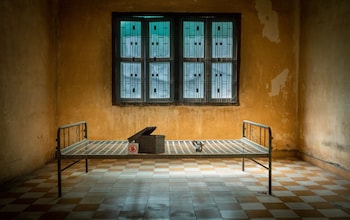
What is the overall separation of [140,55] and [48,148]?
2.61 m

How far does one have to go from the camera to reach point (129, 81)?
273 inches

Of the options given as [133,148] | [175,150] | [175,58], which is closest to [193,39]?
[175,58]

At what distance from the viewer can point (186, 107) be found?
6996 millimetres

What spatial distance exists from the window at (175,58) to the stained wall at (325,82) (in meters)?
1.40

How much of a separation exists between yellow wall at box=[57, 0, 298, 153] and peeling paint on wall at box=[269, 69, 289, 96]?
0.4 inches

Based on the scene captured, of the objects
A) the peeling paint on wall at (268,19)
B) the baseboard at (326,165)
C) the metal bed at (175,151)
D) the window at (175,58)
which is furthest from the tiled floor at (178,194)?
the peeling paint on wall at (268,19)

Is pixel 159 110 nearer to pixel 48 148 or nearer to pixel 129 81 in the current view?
pixel 129 81

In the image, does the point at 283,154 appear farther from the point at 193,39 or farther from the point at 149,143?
the point at 149,143

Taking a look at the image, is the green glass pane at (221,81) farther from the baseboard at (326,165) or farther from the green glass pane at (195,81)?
the baseboard at (326,165)

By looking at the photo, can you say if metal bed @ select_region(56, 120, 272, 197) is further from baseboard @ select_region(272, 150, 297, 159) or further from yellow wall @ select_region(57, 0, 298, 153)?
baseboard @ select_region(272, 150, 297, 159)

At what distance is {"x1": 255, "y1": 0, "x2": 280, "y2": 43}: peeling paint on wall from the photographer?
23.0 feet

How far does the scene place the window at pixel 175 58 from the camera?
271 inches

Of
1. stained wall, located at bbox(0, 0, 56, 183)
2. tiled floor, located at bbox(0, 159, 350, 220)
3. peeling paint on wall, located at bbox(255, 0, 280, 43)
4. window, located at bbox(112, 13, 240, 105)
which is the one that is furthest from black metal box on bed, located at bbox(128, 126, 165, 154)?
peeling paint on wall, located at bbox(255, 0, 280, 43)

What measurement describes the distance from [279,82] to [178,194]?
3.85 m
